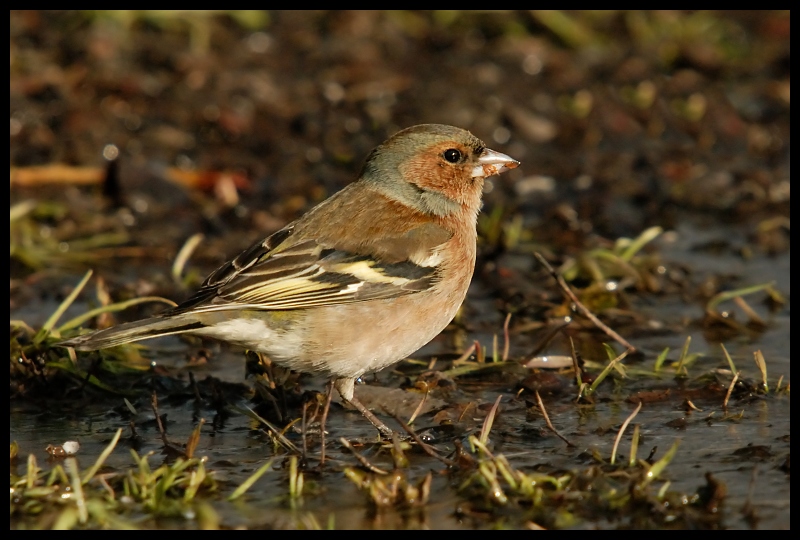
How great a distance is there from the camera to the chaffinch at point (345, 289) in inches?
217

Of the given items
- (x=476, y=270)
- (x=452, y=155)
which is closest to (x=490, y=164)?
(x=452, y=155)

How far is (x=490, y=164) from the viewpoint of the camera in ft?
21.9

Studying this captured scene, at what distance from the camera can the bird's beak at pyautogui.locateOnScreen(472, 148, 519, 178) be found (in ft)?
21.8

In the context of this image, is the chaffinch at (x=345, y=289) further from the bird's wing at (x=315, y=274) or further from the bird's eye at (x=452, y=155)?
the bird's eye at (x=452, y=155)

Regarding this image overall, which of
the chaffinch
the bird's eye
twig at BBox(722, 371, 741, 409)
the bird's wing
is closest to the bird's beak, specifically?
the bird's eye

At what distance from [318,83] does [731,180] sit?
12.8ft

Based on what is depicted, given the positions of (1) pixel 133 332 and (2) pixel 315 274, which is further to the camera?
(2) pixel 315 274

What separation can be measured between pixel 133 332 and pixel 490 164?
7.97 feet

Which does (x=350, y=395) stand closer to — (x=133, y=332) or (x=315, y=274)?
(x=315, y=274)

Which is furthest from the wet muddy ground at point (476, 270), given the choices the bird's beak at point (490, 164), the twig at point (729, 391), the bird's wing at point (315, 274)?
the bird's beak at point (490, 164)

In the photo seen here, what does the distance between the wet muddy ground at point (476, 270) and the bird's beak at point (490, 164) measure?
2.75 feet

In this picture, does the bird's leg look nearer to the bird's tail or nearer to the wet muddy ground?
the wet muddy ground
